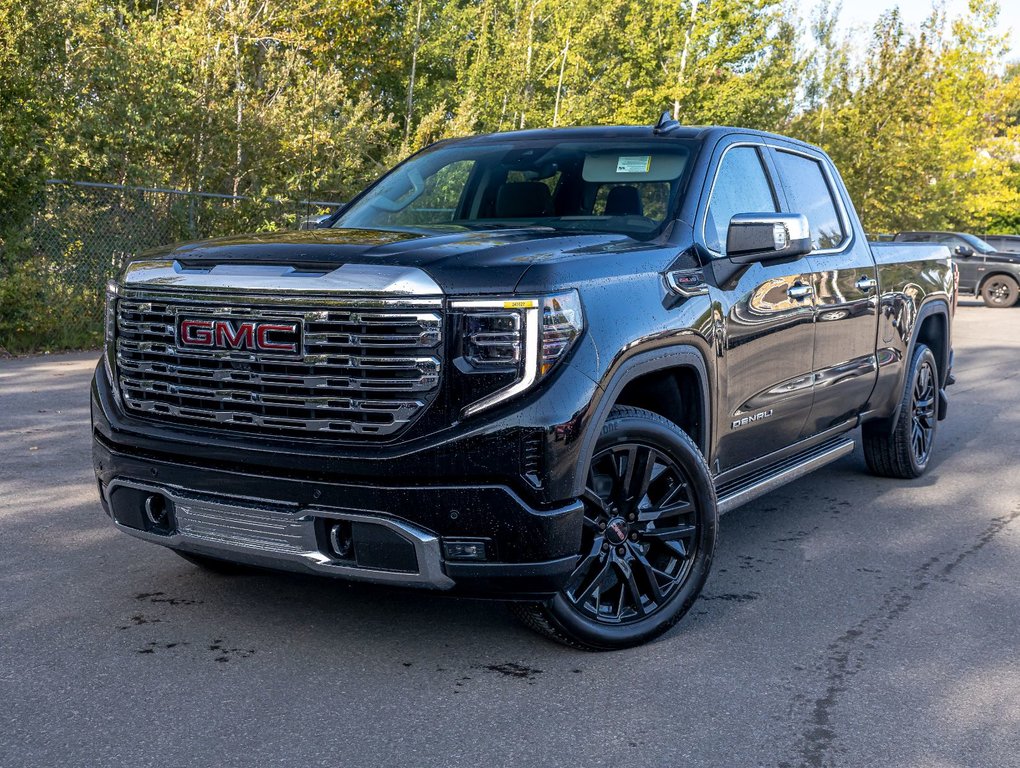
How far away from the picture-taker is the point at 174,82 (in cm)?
1503

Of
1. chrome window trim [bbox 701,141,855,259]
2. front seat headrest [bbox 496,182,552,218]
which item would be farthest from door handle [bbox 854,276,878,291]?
front seat headrest [bbox 496,182,552,218]

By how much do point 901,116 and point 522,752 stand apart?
Result: 114ft

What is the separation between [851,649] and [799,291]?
181 centimetres

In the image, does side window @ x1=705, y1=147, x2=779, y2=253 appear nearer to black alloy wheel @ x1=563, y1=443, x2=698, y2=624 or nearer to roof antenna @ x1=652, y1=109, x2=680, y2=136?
roof antenna @ x1=652, y1=109, x2=680, y2=136

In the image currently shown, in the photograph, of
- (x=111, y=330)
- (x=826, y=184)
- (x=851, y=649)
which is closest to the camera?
(x=851, y=649)

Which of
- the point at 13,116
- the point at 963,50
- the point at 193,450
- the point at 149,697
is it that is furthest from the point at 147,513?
the point at 963,50

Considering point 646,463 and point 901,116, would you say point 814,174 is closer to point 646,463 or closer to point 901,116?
point 646,463

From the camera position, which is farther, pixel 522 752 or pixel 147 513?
pixel 147 513

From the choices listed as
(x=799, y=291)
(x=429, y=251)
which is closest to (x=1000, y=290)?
(x=799, y=291)

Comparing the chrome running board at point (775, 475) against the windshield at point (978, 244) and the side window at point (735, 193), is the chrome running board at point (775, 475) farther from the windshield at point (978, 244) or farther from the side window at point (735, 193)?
the windshield at point (978, 244)

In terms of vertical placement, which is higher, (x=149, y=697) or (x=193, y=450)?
(x=193, y=450)

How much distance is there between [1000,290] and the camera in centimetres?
2716

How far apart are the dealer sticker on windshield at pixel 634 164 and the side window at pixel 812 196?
0.92m

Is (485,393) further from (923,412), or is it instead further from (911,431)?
(923,412)
